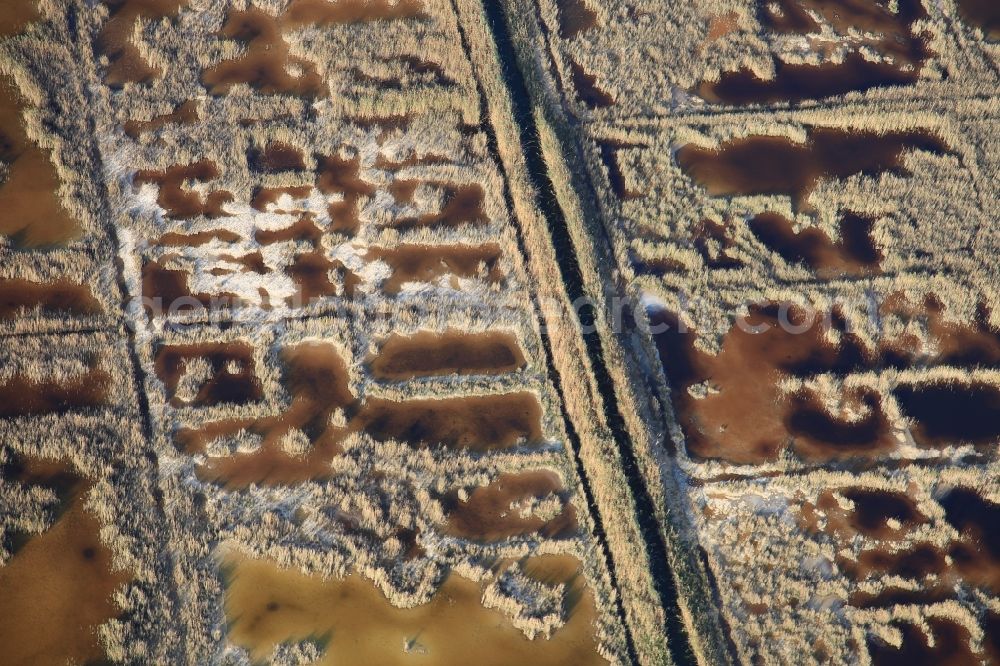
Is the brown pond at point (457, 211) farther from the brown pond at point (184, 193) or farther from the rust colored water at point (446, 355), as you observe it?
the brown pond at point (184, 193)

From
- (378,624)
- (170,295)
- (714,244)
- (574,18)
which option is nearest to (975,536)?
(714,244)

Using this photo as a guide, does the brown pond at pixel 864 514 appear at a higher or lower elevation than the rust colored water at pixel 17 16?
lower

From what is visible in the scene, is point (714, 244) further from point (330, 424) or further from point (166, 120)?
point (166, 120)

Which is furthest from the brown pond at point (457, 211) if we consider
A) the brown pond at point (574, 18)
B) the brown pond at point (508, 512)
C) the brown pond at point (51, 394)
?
the brown pond at point (51, 394)

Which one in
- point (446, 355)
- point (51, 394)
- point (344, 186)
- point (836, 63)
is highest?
point (836, 63)

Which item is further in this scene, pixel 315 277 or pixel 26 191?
pixel 26 191

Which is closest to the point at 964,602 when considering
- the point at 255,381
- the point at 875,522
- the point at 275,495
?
the point at 875,522

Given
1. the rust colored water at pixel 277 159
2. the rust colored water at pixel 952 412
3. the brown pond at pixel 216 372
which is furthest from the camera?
the rust colored water at pixel 277 159
